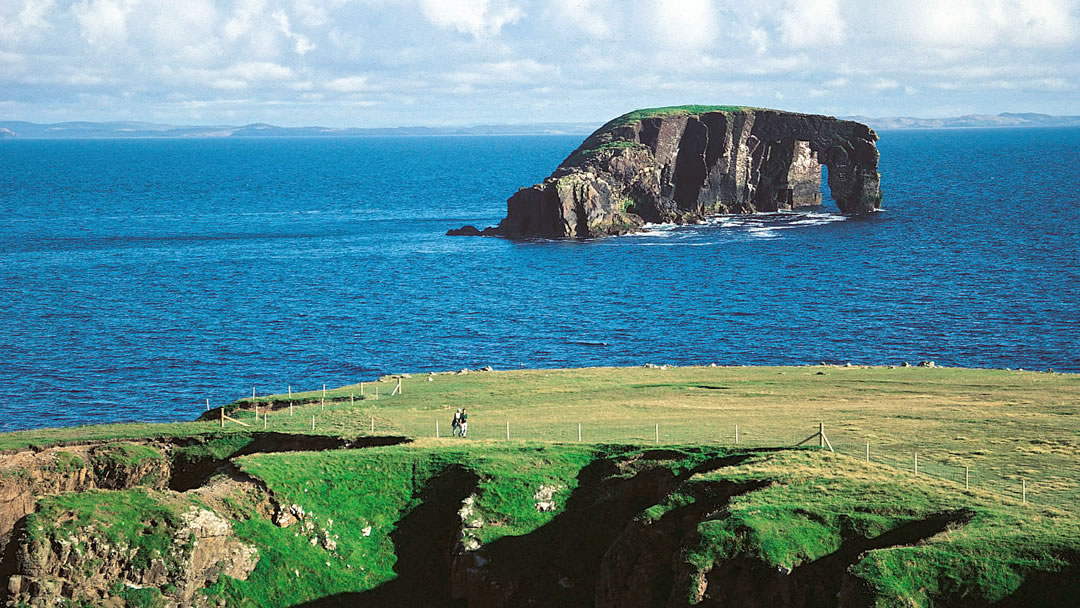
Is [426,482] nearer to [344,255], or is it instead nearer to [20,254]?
[344,255]

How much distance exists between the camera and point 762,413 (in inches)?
2918

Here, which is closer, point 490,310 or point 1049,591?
point 1049,591

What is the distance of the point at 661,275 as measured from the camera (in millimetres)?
166125

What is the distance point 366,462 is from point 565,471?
10.7 metres

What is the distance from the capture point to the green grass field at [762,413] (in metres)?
62.7

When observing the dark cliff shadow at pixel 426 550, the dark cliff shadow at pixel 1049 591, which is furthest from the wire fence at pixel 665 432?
the dark cliff shadow at pixel 1049 591

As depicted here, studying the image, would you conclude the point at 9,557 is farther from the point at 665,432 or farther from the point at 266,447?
the point at 665,432

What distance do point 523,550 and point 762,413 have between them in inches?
866

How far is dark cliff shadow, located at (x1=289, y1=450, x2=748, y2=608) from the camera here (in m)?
57.1

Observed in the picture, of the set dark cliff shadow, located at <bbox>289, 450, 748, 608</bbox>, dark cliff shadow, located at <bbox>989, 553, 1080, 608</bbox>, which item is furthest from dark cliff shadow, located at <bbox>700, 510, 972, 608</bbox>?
dark cliff shadow, located at <bbox>289, 450, 748, 608</bbox>

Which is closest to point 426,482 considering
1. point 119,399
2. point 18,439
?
point 18,439

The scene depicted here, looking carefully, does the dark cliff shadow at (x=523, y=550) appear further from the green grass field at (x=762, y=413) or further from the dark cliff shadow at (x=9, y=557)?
the dark cliff shadow at (x=9, y=557)

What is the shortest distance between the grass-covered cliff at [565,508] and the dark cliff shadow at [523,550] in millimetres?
108

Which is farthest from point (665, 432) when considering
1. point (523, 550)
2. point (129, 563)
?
point (129, 563)
